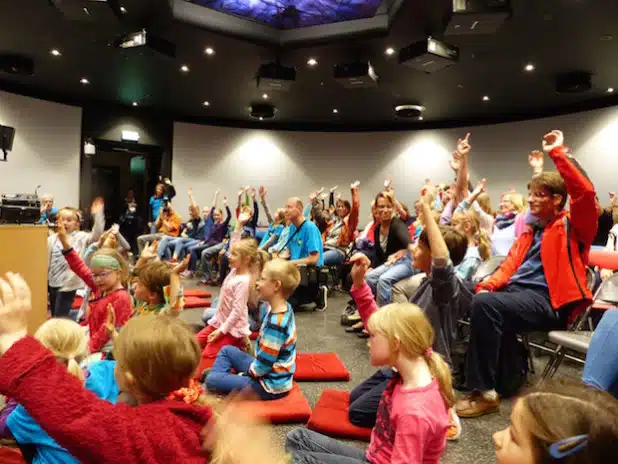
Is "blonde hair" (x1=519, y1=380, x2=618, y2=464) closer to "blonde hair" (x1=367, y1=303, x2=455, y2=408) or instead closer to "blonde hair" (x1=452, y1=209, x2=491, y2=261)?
"blonde hair" (x1=367, y1=303, x2=455, y2=408)

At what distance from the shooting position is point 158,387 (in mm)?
1044

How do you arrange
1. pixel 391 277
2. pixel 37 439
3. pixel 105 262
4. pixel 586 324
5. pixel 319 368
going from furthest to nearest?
pixel 391 277
pixel 586 324
pixel 319 368
pixel 105 262
pixel 37 439

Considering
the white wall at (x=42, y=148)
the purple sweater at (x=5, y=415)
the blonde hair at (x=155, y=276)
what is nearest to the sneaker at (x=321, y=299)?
the blonde hair at (x=155, y=276)

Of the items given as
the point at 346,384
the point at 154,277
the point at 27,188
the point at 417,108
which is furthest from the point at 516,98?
the point at 27,188

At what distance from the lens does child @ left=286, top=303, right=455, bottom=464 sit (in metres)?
1.44

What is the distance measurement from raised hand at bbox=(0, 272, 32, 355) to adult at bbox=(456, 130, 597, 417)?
236 cm

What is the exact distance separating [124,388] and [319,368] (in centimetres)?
231

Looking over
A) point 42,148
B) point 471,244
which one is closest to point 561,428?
point 471,244

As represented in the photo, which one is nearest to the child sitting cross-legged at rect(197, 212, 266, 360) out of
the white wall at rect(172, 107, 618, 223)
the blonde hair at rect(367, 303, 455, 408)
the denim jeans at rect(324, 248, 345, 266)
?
the blonde hair at rect(367, 303, 455, 408)

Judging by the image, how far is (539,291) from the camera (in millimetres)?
2629

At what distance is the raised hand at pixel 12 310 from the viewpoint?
0.83 metres

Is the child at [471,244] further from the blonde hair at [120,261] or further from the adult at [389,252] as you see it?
the blonde hair at [120,261]

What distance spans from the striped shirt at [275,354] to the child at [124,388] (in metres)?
1.39

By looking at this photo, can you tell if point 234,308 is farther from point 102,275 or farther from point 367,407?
point 367,407
